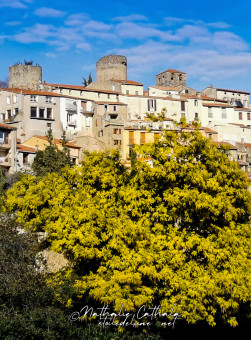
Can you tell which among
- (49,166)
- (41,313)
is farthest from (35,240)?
(49,166)

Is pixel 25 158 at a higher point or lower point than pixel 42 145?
lower

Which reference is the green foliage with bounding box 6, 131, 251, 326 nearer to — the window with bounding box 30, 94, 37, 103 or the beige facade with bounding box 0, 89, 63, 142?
the beige facade with bounding box 0, 89, 63, 142

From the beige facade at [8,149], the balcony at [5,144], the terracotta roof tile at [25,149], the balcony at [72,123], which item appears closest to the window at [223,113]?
the balcony at [72,123]

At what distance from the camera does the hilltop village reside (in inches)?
2120

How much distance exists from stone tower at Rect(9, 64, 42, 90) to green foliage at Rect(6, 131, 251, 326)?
2390 inches

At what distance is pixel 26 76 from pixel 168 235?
2555 inches

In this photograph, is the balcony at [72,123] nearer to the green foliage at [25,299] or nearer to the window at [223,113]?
the window at [223,113]

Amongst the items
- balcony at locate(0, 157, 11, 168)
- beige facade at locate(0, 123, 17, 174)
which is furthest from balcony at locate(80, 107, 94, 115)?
balcony at locate(0, 157, 11, 168)

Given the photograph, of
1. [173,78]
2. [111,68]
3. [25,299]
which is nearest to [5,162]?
[25,299]

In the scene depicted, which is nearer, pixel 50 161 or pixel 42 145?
pixel 50 161

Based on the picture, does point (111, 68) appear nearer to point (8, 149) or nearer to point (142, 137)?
point (142, 137)

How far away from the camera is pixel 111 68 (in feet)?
272

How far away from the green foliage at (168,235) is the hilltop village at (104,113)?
27.2m

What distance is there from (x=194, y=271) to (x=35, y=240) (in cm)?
A: 795
